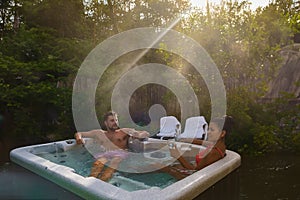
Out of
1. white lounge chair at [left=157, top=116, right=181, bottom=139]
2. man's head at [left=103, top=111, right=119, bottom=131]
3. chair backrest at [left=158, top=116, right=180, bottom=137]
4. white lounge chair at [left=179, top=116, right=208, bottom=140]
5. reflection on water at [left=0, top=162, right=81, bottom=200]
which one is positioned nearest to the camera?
reflection on water at [left=0, top=162, right=81, bottom=200]

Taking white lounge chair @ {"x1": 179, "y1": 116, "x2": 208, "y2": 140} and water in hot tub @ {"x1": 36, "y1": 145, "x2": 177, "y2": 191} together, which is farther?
white lounge chair @ {"x1": 179, "y1": 116, "x2": 208, "y2": 140}

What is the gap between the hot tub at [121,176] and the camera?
2.04 metres

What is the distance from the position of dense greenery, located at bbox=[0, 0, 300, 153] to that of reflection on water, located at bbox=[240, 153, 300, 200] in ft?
1.65

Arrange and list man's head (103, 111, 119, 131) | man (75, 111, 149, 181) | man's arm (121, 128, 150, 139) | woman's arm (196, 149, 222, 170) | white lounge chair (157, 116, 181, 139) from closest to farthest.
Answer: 1. woman's arm (196, 149, 222, 170)
2. man (75, 111, 149, 181)
3. man's head (103, 111, 119, 131)
4. man's arm (121, 128, 150, 139)
5. white lounge chair (157, 116, 181, 139)

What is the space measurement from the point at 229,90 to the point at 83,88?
415 cm

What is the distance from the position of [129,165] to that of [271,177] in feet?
7.47

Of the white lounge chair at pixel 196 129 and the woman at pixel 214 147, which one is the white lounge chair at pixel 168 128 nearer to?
the white lounge chair at pixel 196 129

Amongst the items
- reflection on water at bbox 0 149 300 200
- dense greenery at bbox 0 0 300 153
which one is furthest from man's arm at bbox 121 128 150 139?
dense greenery at bbox 0 0 300 153

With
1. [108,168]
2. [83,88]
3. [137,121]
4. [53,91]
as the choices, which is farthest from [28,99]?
[108,168]

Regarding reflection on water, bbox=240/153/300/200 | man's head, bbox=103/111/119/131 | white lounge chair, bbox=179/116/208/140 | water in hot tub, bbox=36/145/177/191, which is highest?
man's head, bbox=103/111/119/131

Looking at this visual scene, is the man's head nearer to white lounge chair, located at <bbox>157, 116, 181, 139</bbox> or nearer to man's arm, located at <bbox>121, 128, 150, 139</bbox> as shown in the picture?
man's arm, located at <bbox>121, 128, 150, 139</bbox>

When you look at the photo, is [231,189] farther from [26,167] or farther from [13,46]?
[13,46]

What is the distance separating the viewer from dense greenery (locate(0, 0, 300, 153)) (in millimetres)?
5441

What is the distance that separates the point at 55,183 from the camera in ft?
8.57
